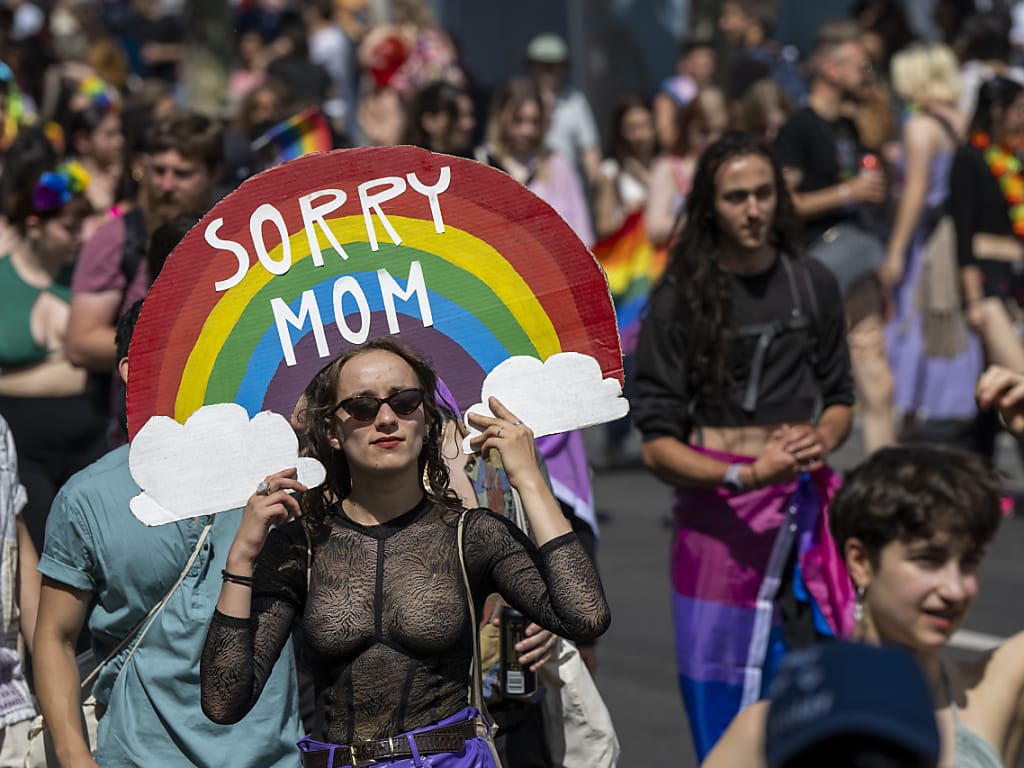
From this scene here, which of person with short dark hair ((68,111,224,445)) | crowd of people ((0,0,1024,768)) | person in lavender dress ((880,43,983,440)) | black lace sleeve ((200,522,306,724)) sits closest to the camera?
crowd of people ((0,0,1024,768))

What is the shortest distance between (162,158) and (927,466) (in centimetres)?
352

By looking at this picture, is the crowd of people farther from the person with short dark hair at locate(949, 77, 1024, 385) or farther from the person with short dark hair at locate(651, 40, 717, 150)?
the person with short dark hair at locate(651, 40, 717, 150)

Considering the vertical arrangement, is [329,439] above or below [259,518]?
above

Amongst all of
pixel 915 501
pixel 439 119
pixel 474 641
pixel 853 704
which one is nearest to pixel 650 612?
pixel 439 119

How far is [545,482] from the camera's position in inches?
149

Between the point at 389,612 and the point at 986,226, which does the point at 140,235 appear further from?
the point at 986,226

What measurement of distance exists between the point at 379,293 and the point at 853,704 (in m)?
2.20

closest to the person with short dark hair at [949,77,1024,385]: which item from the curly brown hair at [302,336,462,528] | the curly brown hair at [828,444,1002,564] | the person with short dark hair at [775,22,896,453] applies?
the person with short dark hair at [775,22,896,453]

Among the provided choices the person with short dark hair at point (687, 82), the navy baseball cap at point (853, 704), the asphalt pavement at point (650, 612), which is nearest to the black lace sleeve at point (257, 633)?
the navy baseball cap at point (853, 704)

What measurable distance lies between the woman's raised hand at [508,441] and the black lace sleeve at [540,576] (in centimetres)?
13

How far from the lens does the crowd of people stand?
314 centimetres

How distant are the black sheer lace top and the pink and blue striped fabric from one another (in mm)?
1889

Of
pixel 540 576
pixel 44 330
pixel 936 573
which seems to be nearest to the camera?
pixel 936 573

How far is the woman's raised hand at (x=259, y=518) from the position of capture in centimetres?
352
